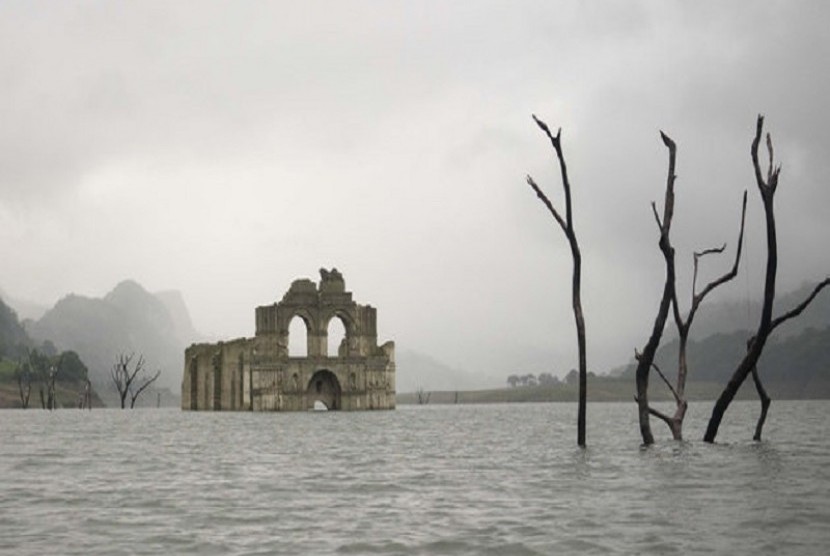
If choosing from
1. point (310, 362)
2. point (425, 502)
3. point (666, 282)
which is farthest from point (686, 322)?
point (310, 362)

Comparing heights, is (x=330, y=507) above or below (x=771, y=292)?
below

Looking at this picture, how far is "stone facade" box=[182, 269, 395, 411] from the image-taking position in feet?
374

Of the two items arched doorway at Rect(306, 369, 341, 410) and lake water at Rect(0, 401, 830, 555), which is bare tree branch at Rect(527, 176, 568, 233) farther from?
arched doorway at Rect(306, 369, 341, 410)

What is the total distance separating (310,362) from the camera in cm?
11550

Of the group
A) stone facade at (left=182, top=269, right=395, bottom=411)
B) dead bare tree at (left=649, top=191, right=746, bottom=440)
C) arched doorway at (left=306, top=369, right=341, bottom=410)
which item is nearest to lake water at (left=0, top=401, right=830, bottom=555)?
dead bare tree at (left=649, top=191, right=746, bottom=440)

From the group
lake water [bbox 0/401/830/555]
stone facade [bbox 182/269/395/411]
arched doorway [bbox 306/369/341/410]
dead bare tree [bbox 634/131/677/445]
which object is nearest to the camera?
lake water [bbox 0/401/830/555]

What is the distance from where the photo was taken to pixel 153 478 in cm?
2700

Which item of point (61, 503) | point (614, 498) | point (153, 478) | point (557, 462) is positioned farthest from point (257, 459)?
point (614, 498)

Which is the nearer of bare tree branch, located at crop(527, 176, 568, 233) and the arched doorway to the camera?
bare tree branch, located at crop(527, 176, 568, 233)

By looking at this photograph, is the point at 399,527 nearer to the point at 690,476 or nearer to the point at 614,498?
the point at 614,498

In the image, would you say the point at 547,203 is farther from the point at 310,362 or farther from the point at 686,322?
the point at 310,362

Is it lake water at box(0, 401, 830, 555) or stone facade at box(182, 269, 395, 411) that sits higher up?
stone facade at box(182, 269, 395, 411)

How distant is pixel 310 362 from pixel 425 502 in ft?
314

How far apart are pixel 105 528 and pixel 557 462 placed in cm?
1643
